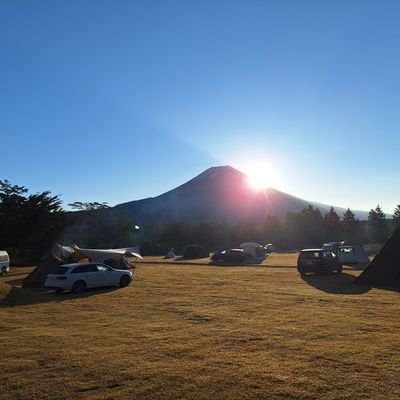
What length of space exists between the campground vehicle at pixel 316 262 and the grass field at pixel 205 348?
32.4ft

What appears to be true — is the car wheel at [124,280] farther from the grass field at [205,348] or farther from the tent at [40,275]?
the grass field at [205,348]

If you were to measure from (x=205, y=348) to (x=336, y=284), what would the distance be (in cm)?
1445

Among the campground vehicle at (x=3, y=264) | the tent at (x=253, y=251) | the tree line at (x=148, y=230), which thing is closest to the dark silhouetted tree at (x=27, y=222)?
the tree line at (x=148, y=230)

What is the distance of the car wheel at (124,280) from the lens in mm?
24281

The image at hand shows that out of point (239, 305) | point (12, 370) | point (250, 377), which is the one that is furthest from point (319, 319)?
point (12, 370)

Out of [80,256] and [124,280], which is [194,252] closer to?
[80,256]

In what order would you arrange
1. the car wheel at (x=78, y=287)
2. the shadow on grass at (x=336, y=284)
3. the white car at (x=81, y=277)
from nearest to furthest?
the shadow on grass at (x=336, y=284) → the white car at (x=81, y=277) → the car wheel at (x=78, y=287)

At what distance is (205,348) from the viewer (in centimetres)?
923

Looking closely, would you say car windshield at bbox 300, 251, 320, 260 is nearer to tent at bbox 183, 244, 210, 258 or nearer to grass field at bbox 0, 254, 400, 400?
grass field at bbox 0, 254, 400, 400

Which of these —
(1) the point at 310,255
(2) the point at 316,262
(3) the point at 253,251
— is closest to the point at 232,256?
(3) the point at 253,251

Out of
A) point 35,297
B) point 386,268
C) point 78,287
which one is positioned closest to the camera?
point 35,297

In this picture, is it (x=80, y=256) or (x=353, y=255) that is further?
(x=353, y=255)

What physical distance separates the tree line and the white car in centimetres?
3583

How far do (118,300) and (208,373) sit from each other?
11.5m
